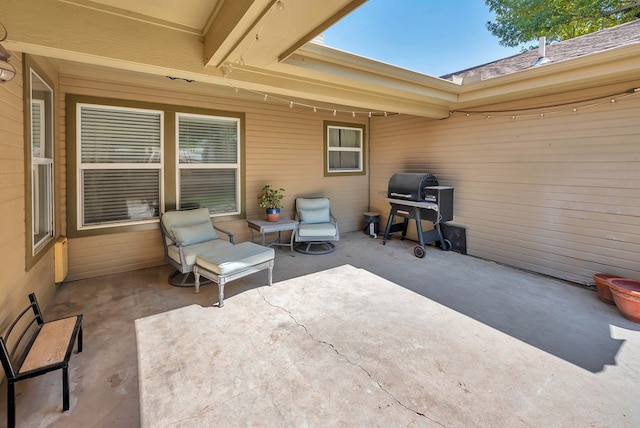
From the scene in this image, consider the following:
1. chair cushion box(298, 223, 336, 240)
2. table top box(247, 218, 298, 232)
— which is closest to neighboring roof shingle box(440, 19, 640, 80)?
chair cushion box(298, 223, 336, 240)

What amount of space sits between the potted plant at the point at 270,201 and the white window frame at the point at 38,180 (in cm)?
291

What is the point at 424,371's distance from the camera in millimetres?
2328

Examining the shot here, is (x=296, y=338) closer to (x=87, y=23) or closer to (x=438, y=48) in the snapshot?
(x=87, y=23)

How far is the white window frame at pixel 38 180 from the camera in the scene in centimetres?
302

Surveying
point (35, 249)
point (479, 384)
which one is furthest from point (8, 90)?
point (479, 384)

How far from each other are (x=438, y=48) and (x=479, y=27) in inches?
95.7

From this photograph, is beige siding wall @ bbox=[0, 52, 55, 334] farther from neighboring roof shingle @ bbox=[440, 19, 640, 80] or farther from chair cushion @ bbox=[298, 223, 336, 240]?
neighboring roof shingle @ bbox=[440, 19, 640, 80]

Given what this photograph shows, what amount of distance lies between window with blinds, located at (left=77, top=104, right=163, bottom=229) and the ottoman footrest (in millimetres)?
1610

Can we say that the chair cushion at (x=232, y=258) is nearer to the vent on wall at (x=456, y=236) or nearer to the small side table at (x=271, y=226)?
the small side table at (x=271, y=226)

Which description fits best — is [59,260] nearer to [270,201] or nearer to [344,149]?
[270,201]

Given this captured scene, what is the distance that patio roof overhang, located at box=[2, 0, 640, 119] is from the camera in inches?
91.0

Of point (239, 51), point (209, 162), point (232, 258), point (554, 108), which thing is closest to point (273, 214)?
point (209, 162)

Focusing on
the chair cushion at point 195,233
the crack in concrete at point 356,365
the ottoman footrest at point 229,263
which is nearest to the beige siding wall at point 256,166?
the chair cushion at point 195,233

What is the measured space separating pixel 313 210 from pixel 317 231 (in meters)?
0.64
